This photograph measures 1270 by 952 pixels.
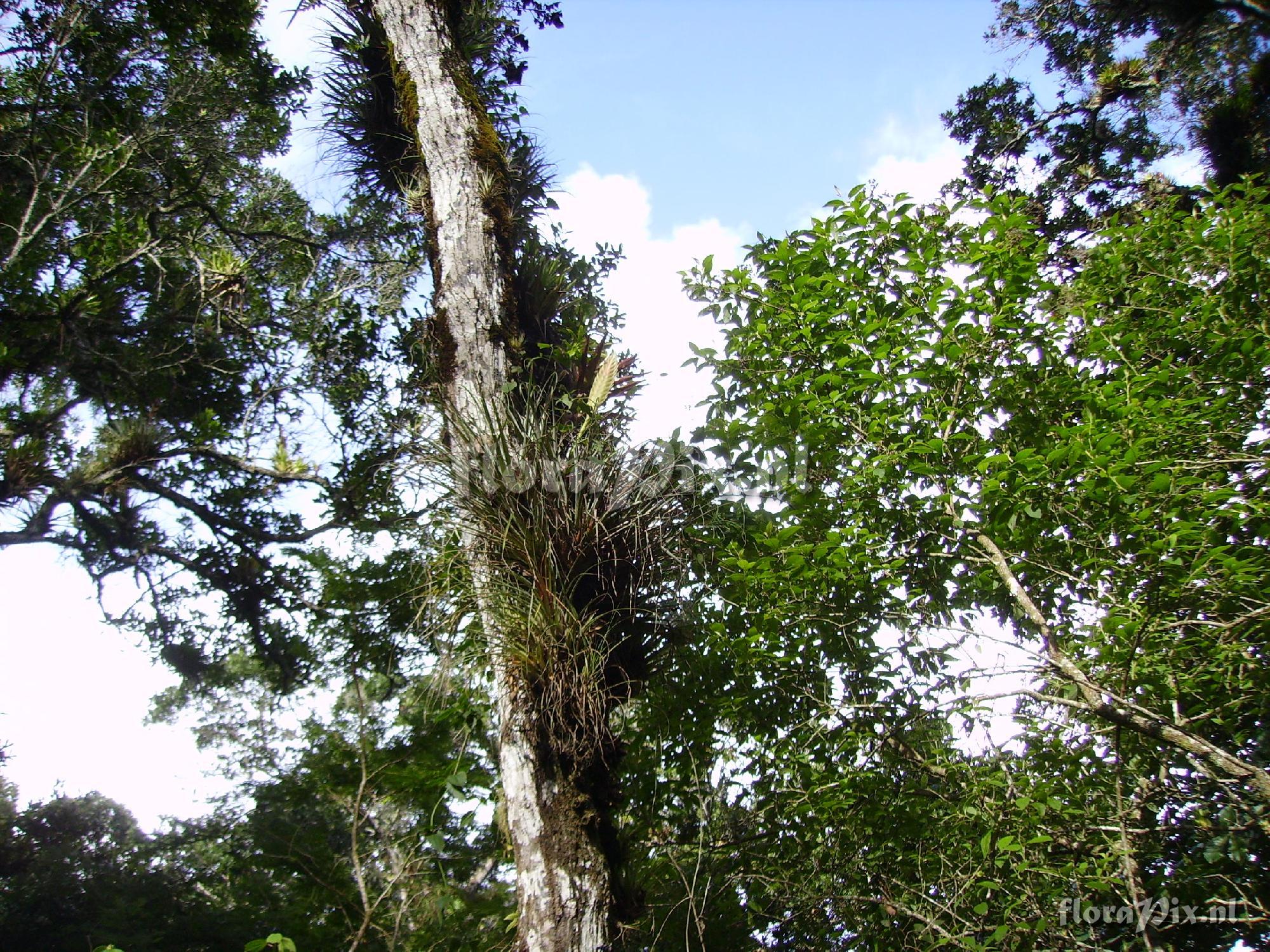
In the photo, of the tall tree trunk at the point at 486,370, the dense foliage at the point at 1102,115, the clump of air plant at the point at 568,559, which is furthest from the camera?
the dense foliage at the point at 1102,115

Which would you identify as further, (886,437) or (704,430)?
(704,430)

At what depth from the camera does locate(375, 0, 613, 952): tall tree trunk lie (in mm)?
2113

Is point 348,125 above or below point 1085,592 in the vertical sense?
above

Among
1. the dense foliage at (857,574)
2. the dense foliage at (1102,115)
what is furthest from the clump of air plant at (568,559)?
the dense foliage at (1102,115)

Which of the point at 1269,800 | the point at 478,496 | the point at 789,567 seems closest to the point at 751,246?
the point at 789,567

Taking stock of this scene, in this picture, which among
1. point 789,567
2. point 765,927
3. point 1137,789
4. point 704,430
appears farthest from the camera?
point 704,430

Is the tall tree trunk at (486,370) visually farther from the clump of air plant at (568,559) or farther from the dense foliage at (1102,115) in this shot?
the dense foliage at (1102,115)

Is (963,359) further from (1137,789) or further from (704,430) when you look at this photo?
(1137,789)

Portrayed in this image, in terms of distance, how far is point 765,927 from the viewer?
10.4 feet

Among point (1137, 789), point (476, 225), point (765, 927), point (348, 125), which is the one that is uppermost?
point (348, 125)

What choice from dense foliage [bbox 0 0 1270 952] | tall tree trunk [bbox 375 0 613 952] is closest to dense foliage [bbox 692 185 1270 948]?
dense foliage [bbox 0 0 1270 952]

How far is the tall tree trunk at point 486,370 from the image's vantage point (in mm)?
2113

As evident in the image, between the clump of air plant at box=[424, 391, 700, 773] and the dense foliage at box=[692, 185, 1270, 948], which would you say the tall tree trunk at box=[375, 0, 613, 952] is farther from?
the dense foliage at box=[692, 185, 1270, 948]

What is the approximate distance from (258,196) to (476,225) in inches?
269
